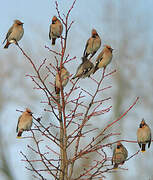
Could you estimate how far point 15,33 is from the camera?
6.39 m

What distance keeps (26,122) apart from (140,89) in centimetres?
1030

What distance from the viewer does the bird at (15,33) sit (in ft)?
20.7

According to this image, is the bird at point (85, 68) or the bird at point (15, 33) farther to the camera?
the bird at point (15, 33)

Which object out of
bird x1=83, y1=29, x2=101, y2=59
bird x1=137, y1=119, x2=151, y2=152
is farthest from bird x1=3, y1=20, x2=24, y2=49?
bird x1=137, y1=119, x2=151, y2=152

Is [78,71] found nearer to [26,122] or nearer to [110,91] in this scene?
[26,122]

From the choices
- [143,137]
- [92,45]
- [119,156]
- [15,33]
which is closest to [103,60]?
[92,45]

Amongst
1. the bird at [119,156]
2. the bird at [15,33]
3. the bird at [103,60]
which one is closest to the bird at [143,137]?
the bird at [119,156]

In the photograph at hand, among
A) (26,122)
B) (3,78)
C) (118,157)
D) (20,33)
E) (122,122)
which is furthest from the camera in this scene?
(3,78)

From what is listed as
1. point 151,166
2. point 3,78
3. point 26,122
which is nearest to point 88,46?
point 26,122

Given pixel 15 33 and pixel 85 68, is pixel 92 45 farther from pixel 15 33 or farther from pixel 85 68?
pixel 15 33

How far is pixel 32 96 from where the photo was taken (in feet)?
50.9

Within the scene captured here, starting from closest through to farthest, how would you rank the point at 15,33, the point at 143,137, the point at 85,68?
the point at 85,68 < the point at 143,137 < the point at 15,33

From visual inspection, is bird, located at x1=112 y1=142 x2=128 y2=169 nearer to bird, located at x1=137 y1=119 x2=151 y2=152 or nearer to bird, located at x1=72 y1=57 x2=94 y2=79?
bird, located at x1=137 y1=119 x2=151 y2=152

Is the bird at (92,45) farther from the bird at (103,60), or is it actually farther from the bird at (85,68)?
the bird at (85,68)
